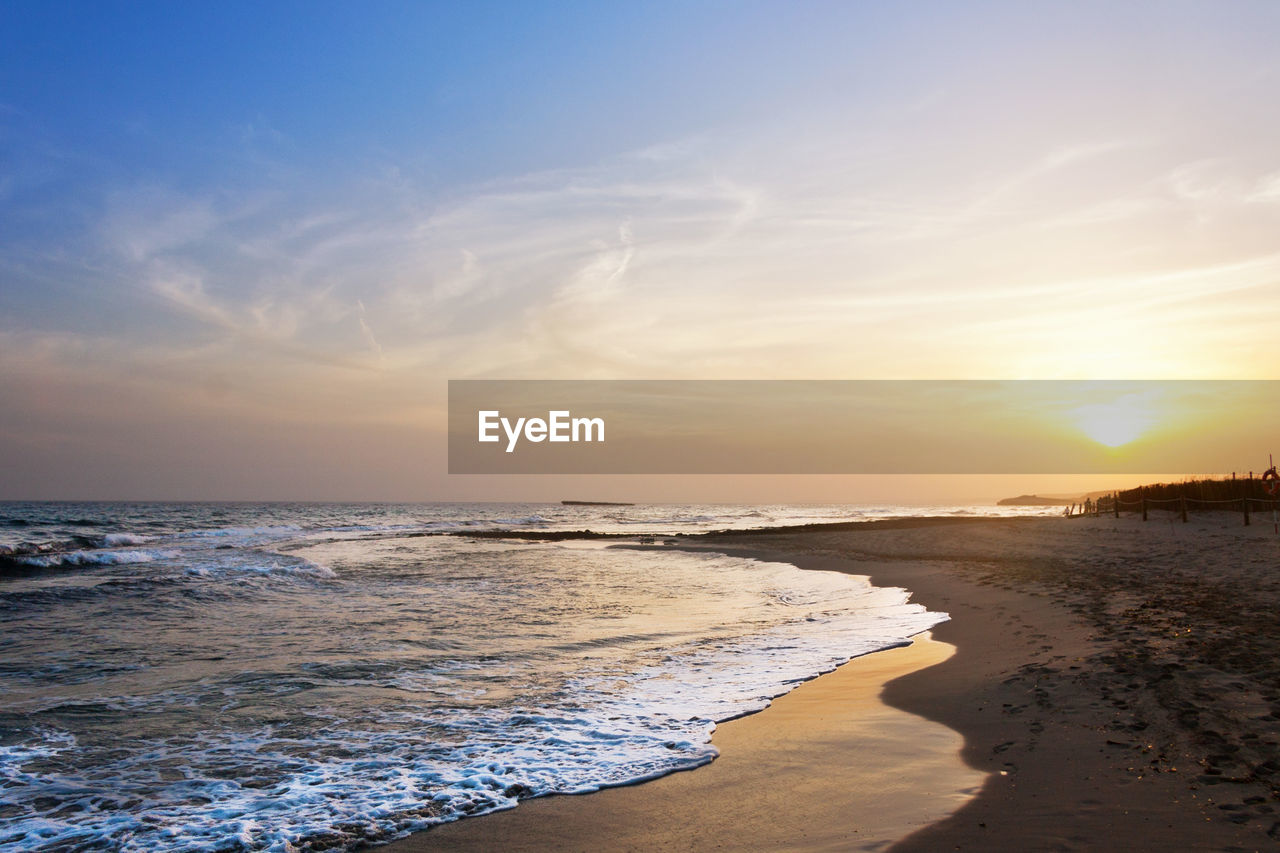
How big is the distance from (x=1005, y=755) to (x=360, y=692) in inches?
305

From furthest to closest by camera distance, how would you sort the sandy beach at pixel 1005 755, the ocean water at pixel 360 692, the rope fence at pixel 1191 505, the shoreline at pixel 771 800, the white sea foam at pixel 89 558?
the white sea foam at pixel 89 558 < the rope fence at pixel 1191 505 < the ocean water at pixel 360 692 < the shoreline at pixel 771 800 < the sandy beach at pixel 1005 755

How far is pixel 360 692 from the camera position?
9.67 metres

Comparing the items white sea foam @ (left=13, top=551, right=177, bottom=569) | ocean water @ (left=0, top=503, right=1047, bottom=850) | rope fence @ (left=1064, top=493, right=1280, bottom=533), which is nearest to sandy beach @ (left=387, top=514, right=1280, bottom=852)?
ocean water @ (left=0, top=503, right=1047, bottom=850)

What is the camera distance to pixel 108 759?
23.6ft

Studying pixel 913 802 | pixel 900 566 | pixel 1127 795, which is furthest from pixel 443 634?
pixel 900 566

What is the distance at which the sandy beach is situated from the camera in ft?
16.3

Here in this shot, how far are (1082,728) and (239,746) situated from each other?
837 centimetres

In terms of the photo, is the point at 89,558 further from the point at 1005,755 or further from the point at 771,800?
the point at 1005,755

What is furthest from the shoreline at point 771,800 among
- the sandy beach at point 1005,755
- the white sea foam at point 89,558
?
the white sea foam at point 89,558

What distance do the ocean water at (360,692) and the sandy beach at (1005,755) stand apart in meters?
0.64

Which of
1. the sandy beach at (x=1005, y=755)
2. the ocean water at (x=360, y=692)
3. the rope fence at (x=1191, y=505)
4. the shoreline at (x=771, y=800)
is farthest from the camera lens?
the rope fence at (x=1191, y=505)

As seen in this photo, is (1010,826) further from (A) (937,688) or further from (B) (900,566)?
(B) (900,566)

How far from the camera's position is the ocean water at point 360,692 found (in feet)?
19.8

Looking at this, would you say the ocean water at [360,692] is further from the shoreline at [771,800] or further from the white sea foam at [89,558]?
the white sea foam at [89,558]
